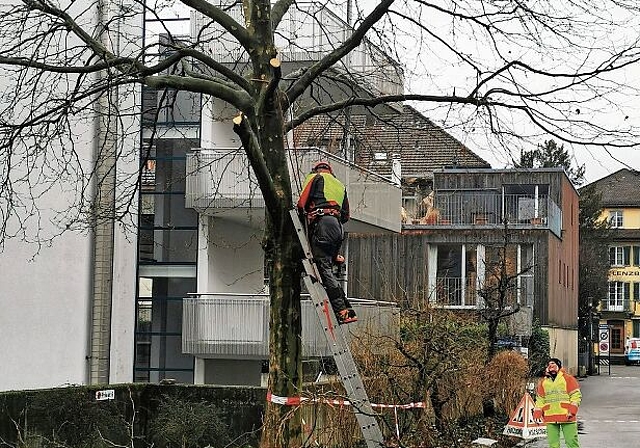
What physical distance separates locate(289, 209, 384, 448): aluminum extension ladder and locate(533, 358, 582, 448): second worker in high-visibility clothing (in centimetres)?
768

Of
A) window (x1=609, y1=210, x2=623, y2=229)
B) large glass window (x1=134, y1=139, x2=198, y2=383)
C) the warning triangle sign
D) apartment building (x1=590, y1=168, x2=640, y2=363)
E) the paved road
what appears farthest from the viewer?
window (x1=609, y1=210, x2=623, y2=229)

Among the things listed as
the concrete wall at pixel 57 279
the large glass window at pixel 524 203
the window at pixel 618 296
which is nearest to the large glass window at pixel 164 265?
the concrete wall at pixel 57 279

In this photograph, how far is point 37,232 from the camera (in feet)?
63.8

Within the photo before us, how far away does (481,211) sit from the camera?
46031 mm

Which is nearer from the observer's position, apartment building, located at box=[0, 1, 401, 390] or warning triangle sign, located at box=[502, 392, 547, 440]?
warning triangle sign, located at box=[502, 392, 547, 440]

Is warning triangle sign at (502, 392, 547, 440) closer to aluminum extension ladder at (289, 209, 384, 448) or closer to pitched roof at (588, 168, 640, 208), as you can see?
aluminum extension ladder at (289, 209, 384, 448)

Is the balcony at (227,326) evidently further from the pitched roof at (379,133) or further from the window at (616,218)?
the window at (616,218)

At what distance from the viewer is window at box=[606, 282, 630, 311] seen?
99.8m

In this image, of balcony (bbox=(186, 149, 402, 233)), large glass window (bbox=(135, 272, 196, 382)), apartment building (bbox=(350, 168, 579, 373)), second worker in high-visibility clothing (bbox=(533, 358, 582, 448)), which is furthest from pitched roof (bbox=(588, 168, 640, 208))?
second worker in high-visibility clothing (bbox=(533, 358, 582, 448))

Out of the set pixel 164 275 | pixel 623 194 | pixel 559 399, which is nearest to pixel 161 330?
pixel 164 275

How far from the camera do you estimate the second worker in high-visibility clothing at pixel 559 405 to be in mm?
17828

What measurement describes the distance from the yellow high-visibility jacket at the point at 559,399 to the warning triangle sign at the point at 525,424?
112cm

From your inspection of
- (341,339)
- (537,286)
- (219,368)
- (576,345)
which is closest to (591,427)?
(219,368)

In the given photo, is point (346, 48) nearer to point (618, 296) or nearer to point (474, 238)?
point (474, 238)
